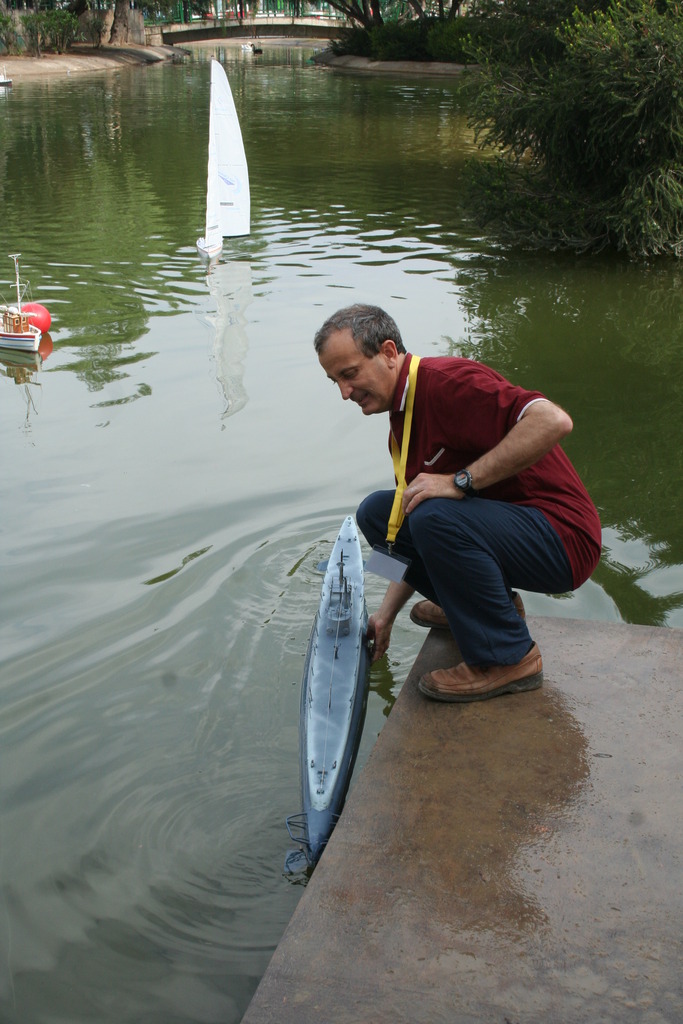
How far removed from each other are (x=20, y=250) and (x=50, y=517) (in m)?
8.63

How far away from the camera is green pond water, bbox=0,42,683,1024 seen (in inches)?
143

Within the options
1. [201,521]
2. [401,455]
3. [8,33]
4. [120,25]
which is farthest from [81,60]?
[401,455]

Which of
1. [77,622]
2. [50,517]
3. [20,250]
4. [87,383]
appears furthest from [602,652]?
[20,250]

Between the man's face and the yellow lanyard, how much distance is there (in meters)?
0.07

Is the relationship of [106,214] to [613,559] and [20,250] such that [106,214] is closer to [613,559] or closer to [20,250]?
[20,250]

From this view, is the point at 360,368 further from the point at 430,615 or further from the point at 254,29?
the point at 254,29

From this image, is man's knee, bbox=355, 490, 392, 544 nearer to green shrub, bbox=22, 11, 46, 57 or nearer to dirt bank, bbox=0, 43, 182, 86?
dirt bank, bbox=0, 43, 182, 86

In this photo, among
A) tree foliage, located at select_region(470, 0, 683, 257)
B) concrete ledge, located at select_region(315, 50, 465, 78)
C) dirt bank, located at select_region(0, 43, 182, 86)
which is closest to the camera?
tree foliage, located at select_region(470, 0, 683, 257)

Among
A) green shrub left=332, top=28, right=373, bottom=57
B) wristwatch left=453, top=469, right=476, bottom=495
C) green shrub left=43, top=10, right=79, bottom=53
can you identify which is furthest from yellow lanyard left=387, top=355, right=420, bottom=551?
green shrub left=332, top=28, right=373, bottom=57

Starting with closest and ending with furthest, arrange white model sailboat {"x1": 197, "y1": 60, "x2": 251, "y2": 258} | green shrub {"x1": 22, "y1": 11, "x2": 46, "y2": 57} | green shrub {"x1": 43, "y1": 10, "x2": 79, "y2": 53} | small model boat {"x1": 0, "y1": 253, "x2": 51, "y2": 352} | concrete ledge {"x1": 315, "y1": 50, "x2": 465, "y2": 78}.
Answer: small model boat {"x1": 0, "y1": 253, "x2": 51, "y2": 352} → white model sailboat {"x1": 197, "y1": 60, "x2": 251, "y2": 258} → concrete ledge {"x1": 315, "y1": 50, "x2": 465, "y2": 78} → green shrub {"x1": 22, "y1": 11, "x2": 46, "y2": 57} → green shrub {"x1": 43, "y1": 10, "x2": 79, "y2": 53}

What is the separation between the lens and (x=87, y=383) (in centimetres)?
931

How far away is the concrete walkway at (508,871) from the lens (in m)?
2.62

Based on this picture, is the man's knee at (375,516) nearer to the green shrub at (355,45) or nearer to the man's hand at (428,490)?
the man's hand at (428,490)

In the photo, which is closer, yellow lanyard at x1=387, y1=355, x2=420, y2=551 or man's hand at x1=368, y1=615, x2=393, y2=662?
yellow lanyard at x1=387, y1=355, x2=420, y2=551
